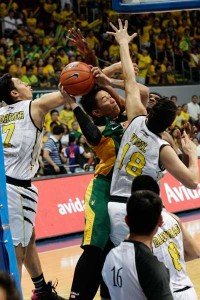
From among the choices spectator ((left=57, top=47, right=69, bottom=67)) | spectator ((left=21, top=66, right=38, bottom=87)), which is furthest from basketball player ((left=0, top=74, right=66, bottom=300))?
A: spectator ((left=57, top=47, right=69, bottom=67))

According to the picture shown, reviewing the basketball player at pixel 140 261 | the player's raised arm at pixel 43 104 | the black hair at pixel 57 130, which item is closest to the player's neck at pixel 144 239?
the basketball player at pixel 140 261

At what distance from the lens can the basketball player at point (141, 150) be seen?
5113 millimetres

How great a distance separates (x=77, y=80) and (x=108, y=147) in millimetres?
602

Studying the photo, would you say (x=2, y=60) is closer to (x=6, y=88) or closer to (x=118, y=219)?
(x=6, y=88)

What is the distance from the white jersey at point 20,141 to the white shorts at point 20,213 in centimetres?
12

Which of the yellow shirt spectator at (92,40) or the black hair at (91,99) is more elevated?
the black hair at (91,99)

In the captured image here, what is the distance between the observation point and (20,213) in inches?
250

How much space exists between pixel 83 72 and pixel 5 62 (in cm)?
1181

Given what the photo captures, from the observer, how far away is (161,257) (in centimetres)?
456

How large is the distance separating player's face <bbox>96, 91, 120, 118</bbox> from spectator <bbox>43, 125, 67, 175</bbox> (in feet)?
24.6

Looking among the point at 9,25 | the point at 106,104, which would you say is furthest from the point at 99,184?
the point at 9,25

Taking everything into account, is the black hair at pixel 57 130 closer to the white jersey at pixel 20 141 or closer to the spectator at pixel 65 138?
the spectator at pixel 65 138

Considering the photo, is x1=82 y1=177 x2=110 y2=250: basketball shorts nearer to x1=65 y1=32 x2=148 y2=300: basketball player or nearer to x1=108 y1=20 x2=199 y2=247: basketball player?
x1=65 y1=32 x2=148 y2=300: basketball player

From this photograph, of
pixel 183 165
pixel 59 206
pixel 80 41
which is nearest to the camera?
pixel 183 165
